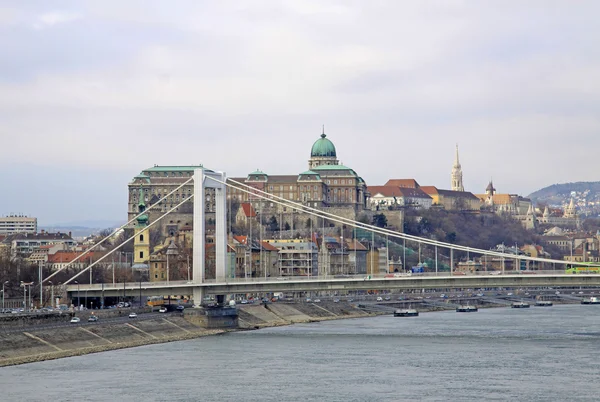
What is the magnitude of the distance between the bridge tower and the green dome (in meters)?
107

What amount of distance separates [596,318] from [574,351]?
29.8 m

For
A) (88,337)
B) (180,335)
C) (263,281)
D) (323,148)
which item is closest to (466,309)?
(263,281)

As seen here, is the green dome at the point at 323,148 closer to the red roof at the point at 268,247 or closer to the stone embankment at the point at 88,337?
the red roof at the point at 268,247

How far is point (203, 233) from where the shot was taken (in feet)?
220

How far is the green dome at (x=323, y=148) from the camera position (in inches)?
6929

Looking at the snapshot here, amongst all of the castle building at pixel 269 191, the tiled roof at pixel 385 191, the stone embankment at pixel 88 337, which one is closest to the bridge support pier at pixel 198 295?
the stone embankment at pixel 88 337

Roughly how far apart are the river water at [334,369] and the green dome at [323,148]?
107 metres

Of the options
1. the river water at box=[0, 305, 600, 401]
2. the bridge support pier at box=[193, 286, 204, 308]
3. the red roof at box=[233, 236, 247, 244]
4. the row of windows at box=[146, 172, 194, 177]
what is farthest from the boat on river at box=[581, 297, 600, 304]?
the bridge support pier at box=[193, 286, 204, 308]

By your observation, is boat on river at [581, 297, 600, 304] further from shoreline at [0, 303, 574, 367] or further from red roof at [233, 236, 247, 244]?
red roof at [233, 236, 247, 244]

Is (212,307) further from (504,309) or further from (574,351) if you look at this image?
(504,309)

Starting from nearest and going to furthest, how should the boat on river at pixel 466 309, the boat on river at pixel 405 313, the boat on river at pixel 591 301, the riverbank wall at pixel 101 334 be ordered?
the riverbank wall at pixel 101 334 < the boat on river at pixel 405 313 < the boat on river at pixel 466 309 < the boat on river at pixel 591 301

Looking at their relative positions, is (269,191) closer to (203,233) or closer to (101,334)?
(203,233)

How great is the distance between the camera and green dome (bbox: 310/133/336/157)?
577 feet

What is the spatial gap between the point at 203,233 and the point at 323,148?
10980 cm
